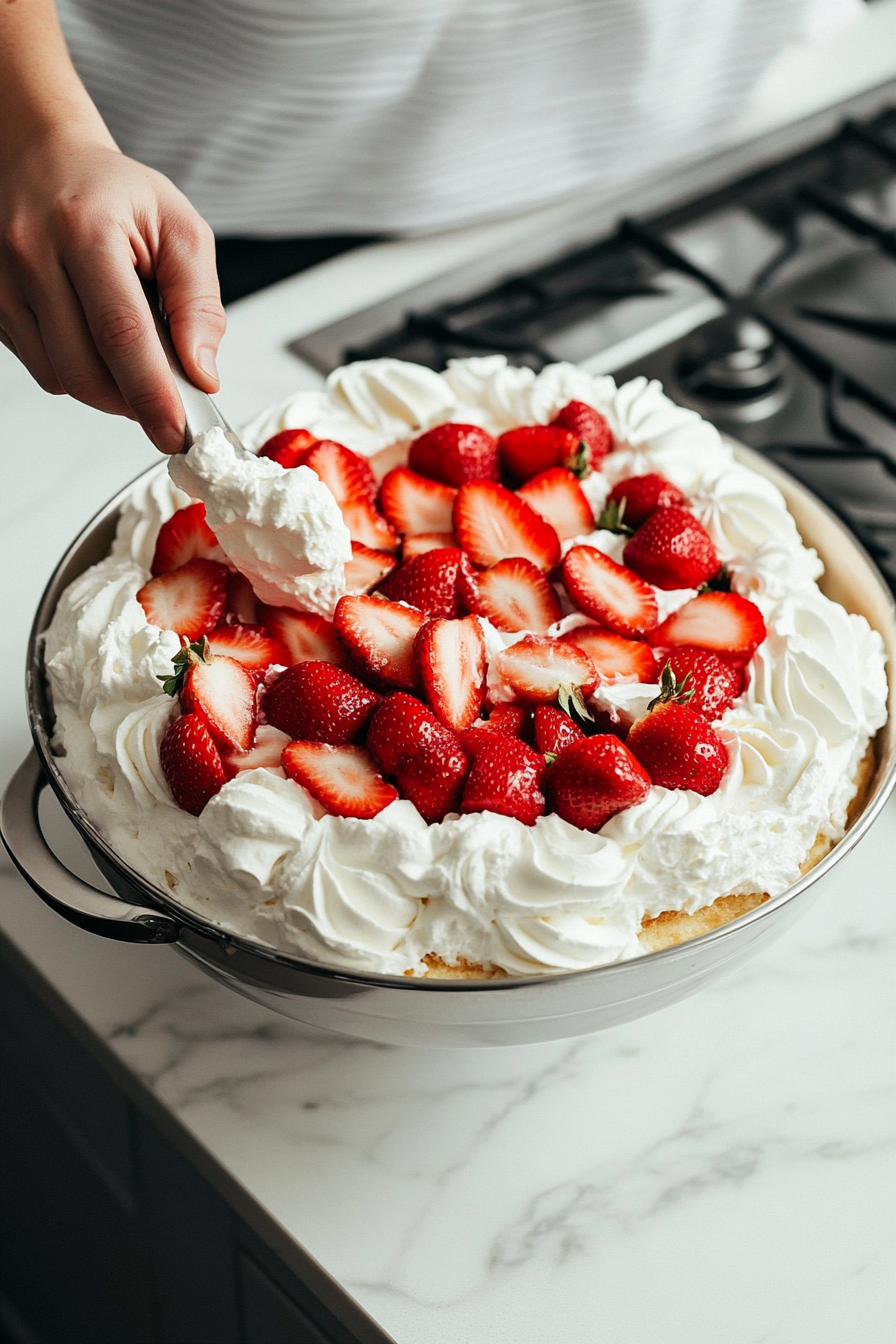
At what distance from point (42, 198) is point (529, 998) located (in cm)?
77

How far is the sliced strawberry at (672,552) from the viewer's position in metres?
1.18

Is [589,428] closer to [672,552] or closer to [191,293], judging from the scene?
[672,552]

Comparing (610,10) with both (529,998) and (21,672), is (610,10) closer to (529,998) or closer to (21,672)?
(21,672)

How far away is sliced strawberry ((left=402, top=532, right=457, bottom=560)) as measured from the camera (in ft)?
4.00

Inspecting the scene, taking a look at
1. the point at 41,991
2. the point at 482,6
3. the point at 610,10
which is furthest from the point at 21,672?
the point at 610,10

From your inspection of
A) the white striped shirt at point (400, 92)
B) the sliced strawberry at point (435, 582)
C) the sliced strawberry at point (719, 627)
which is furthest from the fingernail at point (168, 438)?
the white striped shirt at point (400, 92)

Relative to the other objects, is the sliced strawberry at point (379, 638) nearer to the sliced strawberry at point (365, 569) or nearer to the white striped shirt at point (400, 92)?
the sliced strawberry at point (365, 569)

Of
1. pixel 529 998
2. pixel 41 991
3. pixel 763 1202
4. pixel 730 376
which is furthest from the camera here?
pixel 730 376

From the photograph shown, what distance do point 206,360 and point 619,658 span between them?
1.43ft

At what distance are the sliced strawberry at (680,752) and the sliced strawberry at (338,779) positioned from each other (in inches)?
8.0

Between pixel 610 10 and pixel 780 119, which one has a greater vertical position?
pixel 610 10

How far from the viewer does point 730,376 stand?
1.71 meters

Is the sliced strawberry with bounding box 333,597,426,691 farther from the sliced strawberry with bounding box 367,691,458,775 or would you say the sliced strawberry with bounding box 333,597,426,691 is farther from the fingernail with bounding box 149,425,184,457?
the fingernail with bounding box 149,425,184,457

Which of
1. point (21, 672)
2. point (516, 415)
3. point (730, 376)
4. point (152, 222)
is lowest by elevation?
point (21, 672)
